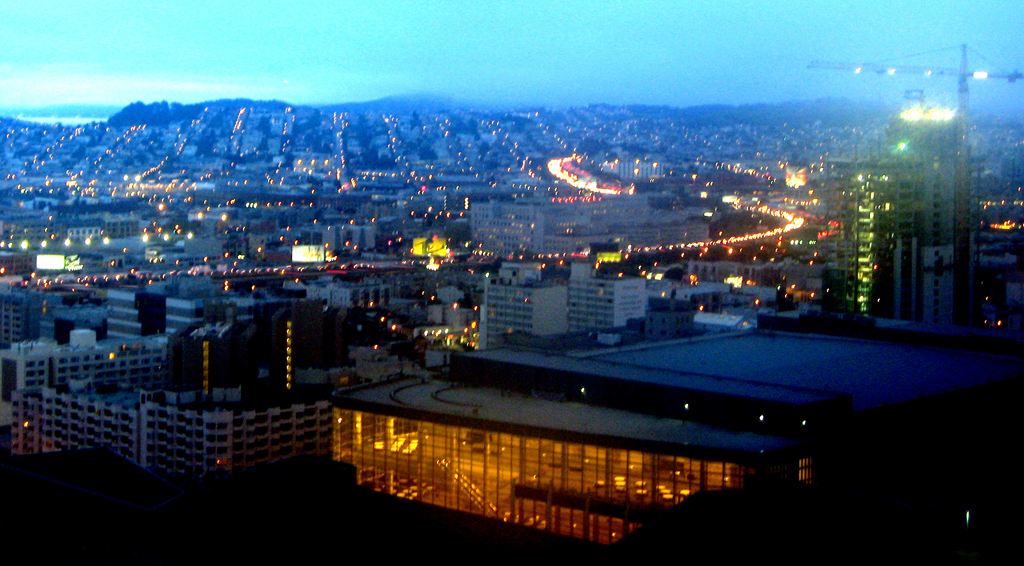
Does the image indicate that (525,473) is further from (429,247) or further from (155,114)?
(155,114)

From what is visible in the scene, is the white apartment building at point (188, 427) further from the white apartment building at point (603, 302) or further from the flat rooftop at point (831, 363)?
the white apartment building at point (603, 302)

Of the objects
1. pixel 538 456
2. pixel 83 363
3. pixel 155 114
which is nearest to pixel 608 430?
pixel 538 456

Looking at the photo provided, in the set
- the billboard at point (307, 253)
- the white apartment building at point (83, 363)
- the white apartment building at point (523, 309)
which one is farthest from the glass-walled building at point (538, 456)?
the billboard at point (307, 253)

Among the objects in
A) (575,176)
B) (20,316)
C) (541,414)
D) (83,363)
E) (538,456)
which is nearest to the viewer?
(538,456)

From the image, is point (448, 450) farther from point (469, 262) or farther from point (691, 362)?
point (469, 262)

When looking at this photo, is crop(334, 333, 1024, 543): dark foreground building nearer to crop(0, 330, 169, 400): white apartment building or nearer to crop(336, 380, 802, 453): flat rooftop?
crop(336, 380, 802, 453): flat rooftop

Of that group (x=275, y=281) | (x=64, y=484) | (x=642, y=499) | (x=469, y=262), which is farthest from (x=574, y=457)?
(x=469, y=262)
